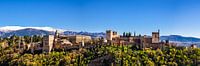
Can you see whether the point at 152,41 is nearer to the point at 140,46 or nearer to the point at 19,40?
the point at 140,46

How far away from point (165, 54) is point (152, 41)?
6.78 metres

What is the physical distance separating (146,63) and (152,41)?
36.1ft

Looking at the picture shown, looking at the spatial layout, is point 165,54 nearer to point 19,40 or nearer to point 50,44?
point 50,44

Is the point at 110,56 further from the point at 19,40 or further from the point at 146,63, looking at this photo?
the point at 19,40

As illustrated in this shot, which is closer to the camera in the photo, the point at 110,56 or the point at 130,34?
the point at 110,56

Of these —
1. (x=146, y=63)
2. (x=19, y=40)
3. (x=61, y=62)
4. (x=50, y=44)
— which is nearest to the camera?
(x=146, y=63)

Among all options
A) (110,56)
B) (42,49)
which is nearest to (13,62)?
(42,49)

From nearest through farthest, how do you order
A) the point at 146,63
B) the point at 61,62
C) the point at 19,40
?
the point at 146,63
the point at 61,62
the point at 19,40

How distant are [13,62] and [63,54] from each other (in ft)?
37.5

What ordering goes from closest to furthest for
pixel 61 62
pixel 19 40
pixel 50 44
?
1. pixel 61 62
2. pixel 50 44
3. pixel 19 40

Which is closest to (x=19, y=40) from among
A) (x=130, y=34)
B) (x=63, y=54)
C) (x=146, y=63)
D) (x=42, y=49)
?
(x=42, y=49)

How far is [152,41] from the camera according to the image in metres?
98.9

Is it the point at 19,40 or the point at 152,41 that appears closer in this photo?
the point at 152,41

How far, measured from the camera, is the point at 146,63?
8888 cm
